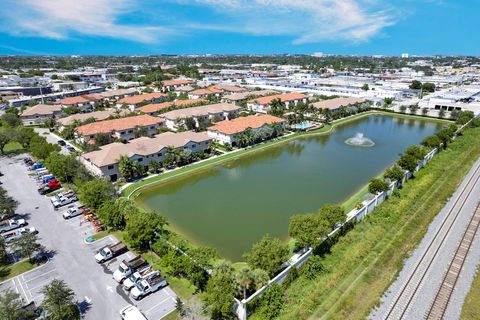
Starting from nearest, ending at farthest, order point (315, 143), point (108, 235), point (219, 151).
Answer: point (108, 235), point (219, 151), point (315, 143)

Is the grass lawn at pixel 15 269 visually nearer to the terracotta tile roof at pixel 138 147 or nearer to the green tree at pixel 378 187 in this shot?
the terracotta tile roof at pixel 138 147

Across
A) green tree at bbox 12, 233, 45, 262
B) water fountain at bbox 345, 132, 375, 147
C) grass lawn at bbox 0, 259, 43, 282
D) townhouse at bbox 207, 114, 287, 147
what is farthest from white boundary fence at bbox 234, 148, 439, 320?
townhouse at bbox 207, 114, 287, 147

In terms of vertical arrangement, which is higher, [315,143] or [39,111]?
[39,111]

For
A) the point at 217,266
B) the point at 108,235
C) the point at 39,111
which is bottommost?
the point at 108,235

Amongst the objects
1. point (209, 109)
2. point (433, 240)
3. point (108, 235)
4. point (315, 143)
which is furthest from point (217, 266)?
point (209, 109)

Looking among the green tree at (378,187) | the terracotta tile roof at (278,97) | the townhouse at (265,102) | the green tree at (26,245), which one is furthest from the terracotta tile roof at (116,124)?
the green tree at (378,187)

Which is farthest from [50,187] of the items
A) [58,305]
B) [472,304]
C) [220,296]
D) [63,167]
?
[472,304]

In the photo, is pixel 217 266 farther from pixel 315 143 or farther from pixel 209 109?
pixel 209 109
